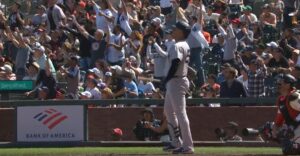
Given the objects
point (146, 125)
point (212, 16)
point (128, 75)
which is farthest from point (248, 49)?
point (146, 125)

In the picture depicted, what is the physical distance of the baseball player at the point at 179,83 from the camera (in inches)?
579

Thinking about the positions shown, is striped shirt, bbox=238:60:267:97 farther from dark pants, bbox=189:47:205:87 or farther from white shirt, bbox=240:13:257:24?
white shirt, bbox=240:13:257:24

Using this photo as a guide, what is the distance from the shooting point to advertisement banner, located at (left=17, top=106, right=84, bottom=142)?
61.4 feet

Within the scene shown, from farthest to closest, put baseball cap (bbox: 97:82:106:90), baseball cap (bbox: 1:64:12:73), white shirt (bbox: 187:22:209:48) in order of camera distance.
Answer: baseball cap (bbox: 1:64:12:73) < white shirt (bbox: 187:22:209:48) < baseball cap (bbox: 97:82:106:90)

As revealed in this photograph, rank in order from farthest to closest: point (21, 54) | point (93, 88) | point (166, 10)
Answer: point (166, 10) < point (21, 54) < point (93, 88)

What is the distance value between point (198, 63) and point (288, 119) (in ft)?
26.6

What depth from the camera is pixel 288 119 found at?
14797mm

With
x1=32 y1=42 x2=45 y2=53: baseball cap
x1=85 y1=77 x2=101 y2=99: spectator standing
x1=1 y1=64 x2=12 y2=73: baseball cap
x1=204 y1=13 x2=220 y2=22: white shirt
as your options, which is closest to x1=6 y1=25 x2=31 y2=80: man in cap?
x1=32 y1=42 x2=45 y2=53: baseball cap

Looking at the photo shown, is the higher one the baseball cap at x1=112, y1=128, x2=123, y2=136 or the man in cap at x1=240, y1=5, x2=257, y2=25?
the man in cap at x1=240, y1=5, x2=257, y2=25

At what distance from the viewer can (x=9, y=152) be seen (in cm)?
1695

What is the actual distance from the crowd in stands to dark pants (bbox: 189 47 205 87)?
28 mm

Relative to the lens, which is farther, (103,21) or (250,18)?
(103,21)

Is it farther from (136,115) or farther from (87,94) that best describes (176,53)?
(87,94)

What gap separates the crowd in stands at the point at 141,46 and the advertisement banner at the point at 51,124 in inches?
66.9
